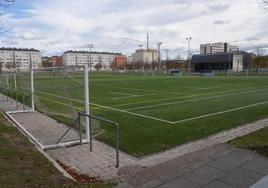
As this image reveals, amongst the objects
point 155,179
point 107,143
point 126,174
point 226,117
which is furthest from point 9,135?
point 226,117

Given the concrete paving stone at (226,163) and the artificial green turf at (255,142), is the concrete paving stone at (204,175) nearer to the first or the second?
the concrete paving stone at (226,163)

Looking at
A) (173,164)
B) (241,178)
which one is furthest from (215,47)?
(241,178)

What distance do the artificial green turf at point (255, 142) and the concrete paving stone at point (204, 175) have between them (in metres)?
1.59

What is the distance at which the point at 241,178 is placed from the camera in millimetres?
4992

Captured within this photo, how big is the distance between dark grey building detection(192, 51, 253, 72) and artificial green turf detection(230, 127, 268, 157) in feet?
290

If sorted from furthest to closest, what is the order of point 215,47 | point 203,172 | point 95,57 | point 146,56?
point 95,57 → point 215,47 → point 146,56 → point 203,172

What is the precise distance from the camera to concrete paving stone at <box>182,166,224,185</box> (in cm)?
490

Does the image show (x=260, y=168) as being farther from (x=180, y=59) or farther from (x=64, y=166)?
(x=180, y=59)

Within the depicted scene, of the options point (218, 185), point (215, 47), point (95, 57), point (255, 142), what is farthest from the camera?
point (95, 57)

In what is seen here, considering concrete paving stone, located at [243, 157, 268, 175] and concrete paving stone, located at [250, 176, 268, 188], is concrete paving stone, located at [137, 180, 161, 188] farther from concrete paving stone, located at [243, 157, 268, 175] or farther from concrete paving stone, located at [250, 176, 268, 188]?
concrete paving stone, located at [243, 157, 268, 175]

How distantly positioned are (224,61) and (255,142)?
9220 cm

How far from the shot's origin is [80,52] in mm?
135625

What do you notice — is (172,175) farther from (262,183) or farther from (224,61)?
(224,61)

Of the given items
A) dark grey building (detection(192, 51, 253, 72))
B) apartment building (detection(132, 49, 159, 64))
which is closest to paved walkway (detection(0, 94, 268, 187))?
dark grey building (detection(192, 51, 253, 72))
